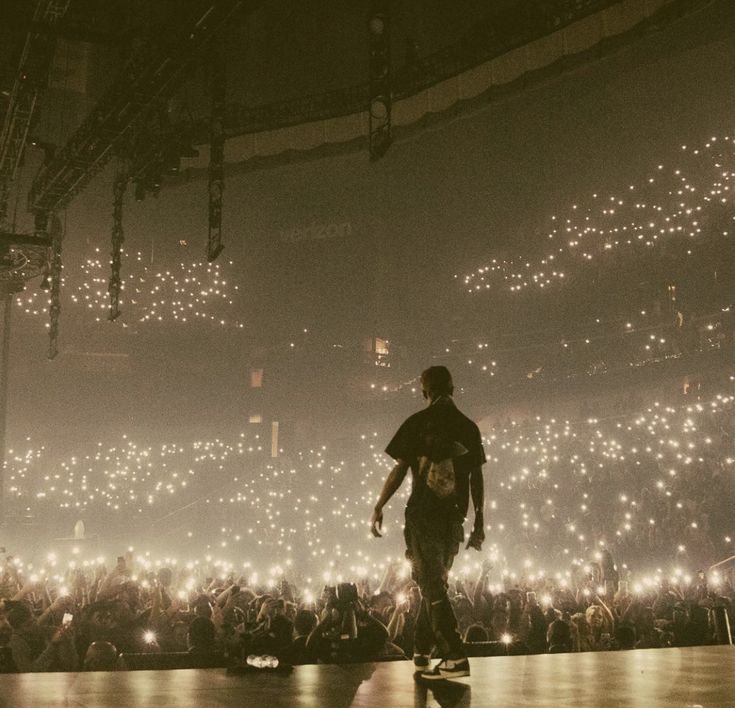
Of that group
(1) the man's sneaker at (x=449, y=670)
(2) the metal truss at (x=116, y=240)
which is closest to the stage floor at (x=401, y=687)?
(1) the man's sneaker at (x=449, y=670)

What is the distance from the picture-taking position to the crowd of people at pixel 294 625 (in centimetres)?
504

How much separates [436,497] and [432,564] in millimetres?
324

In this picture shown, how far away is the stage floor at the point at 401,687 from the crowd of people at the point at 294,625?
883 millimetres

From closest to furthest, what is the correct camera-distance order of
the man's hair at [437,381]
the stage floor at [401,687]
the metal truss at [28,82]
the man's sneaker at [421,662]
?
the stage floor at [401,687]
the man's sneaker at [421,662]
the man's hair at [437,381]
the metal truss at [28,82]

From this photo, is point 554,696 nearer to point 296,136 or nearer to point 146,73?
point 146,73

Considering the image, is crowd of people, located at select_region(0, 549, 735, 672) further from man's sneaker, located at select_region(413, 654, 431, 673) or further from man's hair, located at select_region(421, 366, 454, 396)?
man's hair, located at select_region(421, 366, 454, 396)

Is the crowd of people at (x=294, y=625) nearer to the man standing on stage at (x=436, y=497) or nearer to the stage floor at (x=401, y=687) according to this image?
the stage floor at (x=401, y=687)

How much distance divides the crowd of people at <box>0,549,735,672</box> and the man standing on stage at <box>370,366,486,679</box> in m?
1.10

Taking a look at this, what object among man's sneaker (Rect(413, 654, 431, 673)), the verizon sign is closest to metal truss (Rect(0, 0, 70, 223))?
man's sneaker (Rect(413, 654, 431, 673))

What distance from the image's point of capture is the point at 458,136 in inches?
1021

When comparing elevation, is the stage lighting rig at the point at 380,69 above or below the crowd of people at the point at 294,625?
above

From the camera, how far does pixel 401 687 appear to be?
10.5 feet

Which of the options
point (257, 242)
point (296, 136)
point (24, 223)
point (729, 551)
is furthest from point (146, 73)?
point (257, 242)

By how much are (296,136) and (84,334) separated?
13.4m
